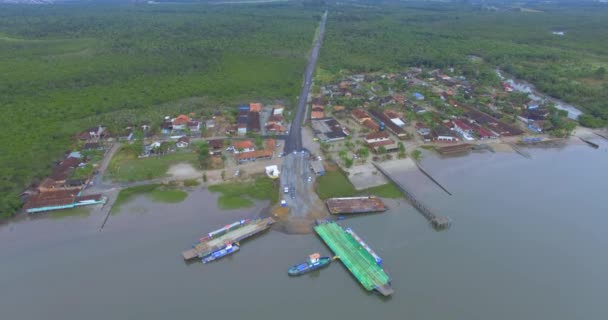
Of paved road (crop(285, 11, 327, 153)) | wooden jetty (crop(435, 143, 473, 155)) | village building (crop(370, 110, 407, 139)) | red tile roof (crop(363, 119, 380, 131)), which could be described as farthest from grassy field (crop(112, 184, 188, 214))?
wooden jetty (crop(435, 143, 473, 155))

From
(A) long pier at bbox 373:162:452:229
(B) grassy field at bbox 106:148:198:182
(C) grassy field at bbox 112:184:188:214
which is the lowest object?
(A) long pier at bbox 373:162:452:229

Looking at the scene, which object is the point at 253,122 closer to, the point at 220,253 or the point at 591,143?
the point at 220,253

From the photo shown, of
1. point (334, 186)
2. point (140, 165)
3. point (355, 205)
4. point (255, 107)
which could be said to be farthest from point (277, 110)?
point (355, 205)

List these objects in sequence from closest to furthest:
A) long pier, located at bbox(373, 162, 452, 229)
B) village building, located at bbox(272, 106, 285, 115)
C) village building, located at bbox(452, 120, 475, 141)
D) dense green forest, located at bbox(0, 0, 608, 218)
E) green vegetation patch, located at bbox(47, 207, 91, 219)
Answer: long pier, located at bbox(373, 162, 452, 229) < green vegetation patch, located at bbox(47, 207, 91, 219) < village building, located at bbox(452, 120, 475, 141) < dense green forest, located at bbox(0, 0, 608, 218) < village building, located at bbox(272, 106, 285, 115)

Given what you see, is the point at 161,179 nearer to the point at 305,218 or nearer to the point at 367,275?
the point at 305,218

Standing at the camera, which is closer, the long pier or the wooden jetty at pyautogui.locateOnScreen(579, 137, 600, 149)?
the long pier

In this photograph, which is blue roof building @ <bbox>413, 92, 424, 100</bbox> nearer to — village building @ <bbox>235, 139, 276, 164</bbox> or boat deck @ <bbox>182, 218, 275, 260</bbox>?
village building @ <bbox>235, 139, 276, 164</bbox>
